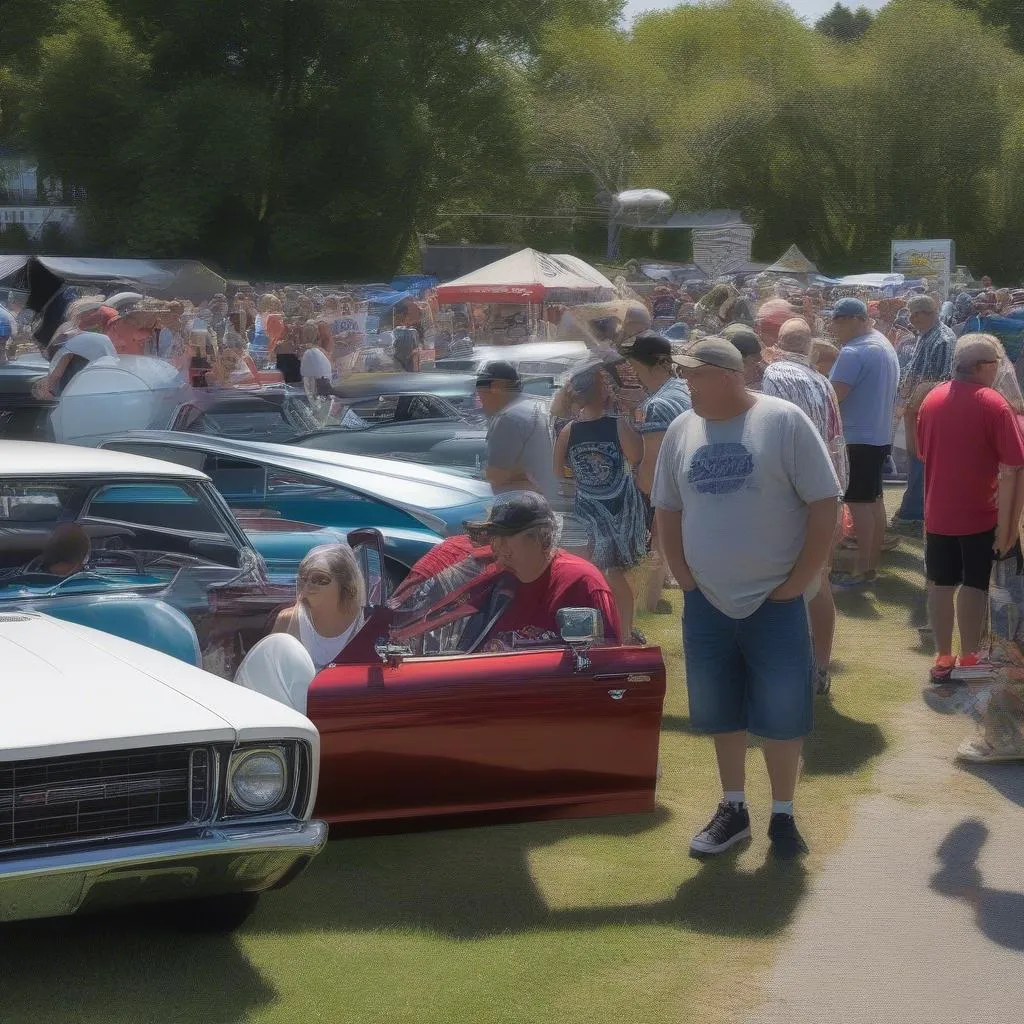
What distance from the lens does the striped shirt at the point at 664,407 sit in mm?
6453

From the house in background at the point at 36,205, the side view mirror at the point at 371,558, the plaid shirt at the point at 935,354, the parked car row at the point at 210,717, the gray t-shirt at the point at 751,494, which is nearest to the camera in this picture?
the parked car row at the point at 210,717

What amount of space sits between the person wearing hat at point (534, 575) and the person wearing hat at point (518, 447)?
1.49 meters

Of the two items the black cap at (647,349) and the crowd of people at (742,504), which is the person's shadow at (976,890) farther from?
the black cap at (647,349)

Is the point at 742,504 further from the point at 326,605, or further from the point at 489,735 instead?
the point at 326,605

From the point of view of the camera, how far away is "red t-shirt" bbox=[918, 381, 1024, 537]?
22.1 ft

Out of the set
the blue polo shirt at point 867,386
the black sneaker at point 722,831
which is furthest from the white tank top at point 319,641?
the blue polo shirt at point 867,386

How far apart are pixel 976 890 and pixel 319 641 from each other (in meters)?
2.37

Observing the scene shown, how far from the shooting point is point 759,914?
15.4ft

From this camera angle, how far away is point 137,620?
5297 mm

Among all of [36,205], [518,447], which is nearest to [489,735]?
[518,447]

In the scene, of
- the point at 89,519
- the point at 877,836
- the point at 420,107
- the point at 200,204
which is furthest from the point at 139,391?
the point at 420,107

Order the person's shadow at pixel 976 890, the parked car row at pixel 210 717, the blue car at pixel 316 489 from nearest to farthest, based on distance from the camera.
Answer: the parked car row at pixel 210 717
the person's shadow at pixel 976 890
the blue car at pixel 316 489

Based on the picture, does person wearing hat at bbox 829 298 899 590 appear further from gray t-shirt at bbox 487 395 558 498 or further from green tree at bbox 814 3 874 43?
green tree at bbox 814 3 874 43

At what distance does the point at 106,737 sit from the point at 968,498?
4441 millimetres
